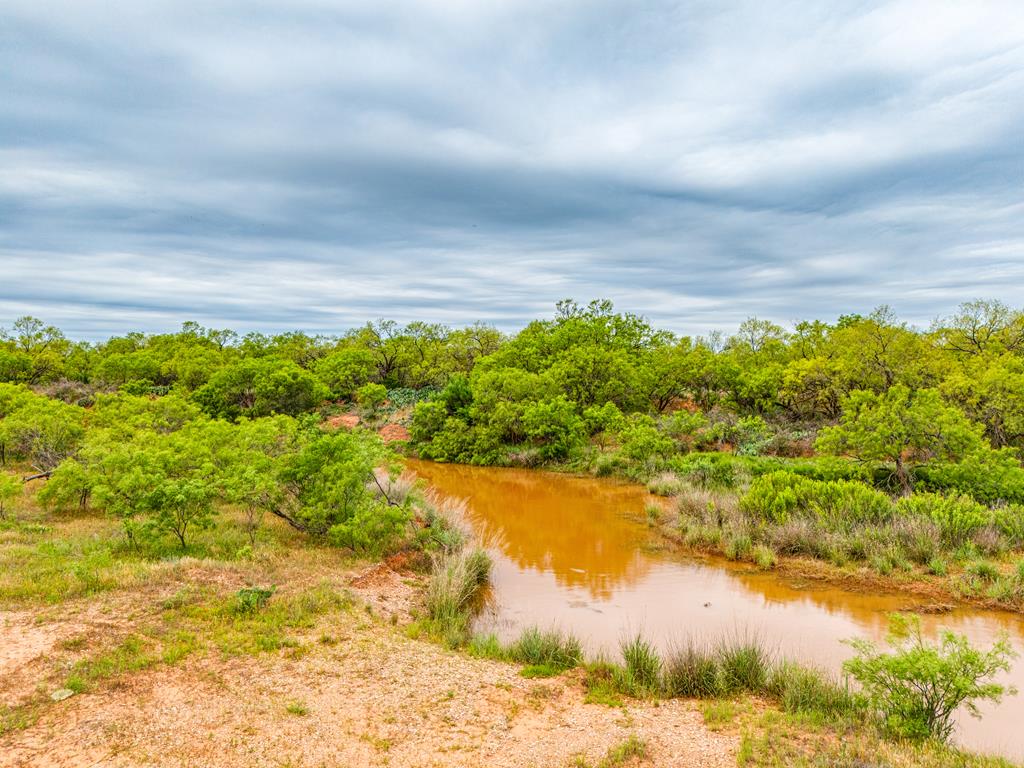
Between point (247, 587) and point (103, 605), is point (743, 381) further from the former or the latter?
point (103, 605)

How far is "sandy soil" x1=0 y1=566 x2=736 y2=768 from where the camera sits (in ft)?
19.4

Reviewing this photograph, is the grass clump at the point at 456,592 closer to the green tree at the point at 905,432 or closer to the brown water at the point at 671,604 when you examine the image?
the brown water at the point at 671,604

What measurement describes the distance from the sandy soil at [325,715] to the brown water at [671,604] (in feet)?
7.67

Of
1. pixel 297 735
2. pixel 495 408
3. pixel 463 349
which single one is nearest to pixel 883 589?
pixel 297 735

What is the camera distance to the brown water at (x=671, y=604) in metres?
9.52

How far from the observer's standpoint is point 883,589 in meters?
12.0

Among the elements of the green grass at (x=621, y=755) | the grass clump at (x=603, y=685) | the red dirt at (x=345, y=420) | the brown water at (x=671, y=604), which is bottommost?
the brown water at (x=671, y=604)

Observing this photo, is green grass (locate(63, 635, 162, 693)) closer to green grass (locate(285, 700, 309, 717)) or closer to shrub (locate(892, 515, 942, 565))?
green grass (locate(285, 700, 309, 717))

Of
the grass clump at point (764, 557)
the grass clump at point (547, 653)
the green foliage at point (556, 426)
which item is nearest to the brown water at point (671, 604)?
the grass clump at point (764, 557)

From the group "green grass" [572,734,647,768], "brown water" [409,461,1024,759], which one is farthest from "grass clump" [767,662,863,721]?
"green grass" [572,734,647,768]

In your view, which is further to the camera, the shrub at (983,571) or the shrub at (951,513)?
the shrub at (951,513)

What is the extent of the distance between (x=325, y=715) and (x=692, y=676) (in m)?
4.96

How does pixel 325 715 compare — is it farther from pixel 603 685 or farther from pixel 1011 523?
pixel 1011 523

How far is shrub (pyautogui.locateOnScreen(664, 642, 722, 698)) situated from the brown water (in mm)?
876
